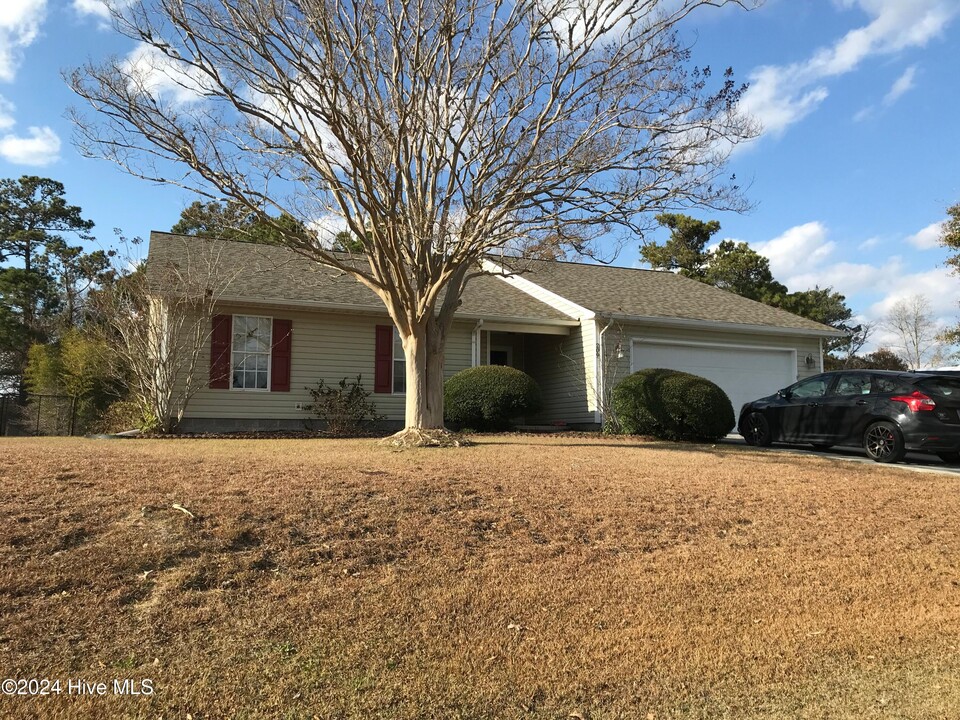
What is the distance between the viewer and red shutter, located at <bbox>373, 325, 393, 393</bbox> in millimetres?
15359

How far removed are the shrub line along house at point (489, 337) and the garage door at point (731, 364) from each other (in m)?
0.03

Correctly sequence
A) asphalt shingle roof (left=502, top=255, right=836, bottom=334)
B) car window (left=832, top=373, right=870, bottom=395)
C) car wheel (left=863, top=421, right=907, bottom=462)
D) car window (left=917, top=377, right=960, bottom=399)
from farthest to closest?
asphalt shingle roof (left=502, top=255, right=836, bottom=334), car window (left=832, top=373, right=870, bottom=395), car wheel (left=863, top=421, right=907, bottom=462), car window (left=917, top=377, right=960, bottom=399)

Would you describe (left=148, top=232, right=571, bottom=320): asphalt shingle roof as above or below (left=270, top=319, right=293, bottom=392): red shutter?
above

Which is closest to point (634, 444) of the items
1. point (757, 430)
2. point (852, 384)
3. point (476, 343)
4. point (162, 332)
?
point (757, 430)

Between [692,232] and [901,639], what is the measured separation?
35.9 metres

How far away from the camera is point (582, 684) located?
3.65 metres

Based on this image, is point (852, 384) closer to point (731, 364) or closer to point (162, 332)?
point (731, 364)

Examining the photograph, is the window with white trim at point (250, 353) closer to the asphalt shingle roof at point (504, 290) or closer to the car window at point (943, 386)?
the asphalt shingle roof at point (504, 290)

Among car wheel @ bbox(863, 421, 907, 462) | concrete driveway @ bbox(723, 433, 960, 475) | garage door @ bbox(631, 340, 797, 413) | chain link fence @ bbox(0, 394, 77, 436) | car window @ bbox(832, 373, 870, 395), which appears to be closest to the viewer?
concrete driveway @ bbox(723, 433, 960, 475)

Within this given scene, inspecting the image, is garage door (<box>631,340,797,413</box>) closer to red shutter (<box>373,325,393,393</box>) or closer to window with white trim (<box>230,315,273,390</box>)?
red shutter (<box>373,325,393,393</box>)

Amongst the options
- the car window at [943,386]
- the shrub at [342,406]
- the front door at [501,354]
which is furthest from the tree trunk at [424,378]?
the front door at [501,354]

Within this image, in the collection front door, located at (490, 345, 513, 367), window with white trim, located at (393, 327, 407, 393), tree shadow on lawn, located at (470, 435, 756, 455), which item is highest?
front door, located at (490, 345, 513, 367)

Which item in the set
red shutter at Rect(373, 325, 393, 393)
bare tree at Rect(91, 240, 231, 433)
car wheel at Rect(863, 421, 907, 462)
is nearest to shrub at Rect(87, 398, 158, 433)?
bare tree at Rect(91, 240, 231, 433)

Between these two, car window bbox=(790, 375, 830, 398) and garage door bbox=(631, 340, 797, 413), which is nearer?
car window bbox=(790, 375, 830, 398)
